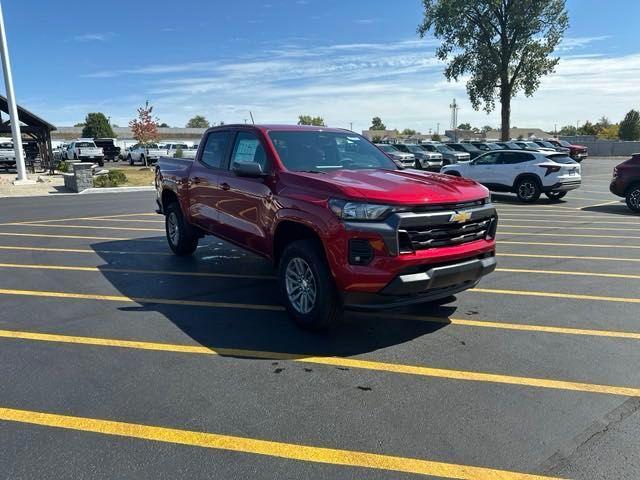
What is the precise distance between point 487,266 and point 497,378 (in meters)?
1.19

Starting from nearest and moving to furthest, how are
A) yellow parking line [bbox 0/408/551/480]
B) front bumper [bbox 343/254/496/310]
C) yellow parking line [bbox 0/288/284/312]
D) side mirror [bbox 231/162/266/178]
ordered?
yellow parking line [bbox 0/408/551/480]
front bumper [bbox 343/254/496/310]
side mirror [bbox 231/162/266/178]
yellow parking line [bbox 0/288/284/312]

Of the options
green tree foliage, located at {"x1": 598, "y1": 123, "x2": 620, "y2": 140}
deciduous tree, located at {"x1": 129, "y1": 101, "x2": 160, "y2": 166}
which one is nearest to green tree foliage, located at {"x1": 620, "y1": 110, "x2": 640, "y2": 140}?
green tree foliage, located at {"x1": 598, "y1": 123, "x2": 620, "y2": 140}

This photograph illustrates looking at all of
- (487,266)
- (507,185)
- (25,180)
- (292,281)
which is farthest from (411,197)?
(25,180)

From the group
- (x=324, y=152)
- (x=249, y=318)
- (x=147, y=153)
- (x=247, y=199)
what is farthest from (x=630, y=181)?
(x=147, y=153)

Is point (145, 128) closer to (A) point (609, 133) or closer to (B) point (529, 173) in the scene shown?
(B) point (529, 173)

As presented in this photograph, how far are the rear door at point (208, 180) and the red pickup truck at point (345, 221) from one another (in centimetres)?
10

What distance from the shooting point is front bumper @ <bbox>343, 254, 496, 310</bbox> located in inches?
160

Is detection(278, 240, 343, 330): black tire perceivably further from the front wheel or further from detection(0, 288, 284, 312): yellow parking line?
the front wheel

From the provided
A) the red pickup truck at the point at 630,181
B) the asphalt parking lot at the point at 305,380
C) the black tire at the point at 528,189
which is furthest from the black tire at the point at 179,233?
the black tire at the point at 528,189

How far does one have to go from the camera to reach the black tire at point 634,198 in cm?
1284

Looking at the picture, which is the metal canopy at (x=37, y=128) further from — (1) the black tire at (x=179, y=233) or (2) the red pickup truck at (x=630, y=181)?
(2) the red pickup truck at (x=630, y=181)

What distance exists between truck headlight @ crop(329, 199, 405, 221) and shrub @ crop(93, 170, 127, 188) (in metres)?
18.6

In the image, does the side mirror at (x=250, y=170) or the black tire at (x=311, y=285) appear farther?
the side mirror at (x=250, y=170)

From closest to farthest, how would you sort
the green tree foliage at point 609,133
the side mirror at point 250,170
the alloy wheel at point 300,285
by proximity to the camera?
the alloy wheel at point 300,285, the side mirror at point 250,170, the green tree foliage at point 609,133
